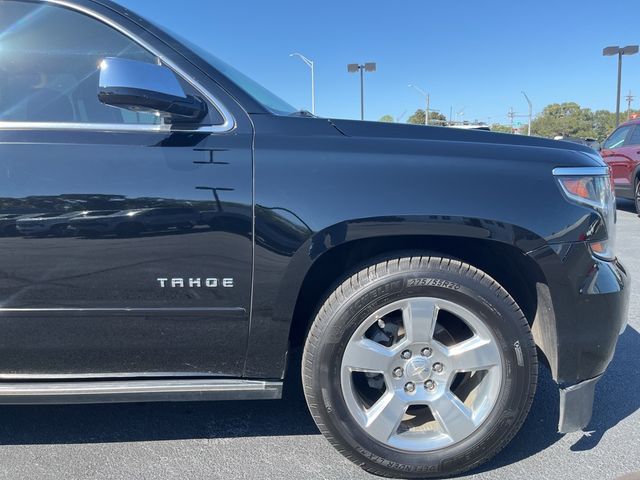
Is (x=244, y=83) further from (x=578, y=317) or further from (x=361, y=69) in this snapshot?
(x=361, y=69)

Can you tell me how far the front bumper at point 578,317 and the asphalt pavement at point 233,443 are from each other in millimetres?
320

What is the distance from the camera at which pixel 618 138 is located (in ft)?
31.8

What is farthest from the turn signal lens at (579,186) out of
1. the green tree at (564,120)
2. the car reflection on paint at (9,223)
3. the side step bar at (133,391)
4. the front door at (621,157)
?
the green tree at (564,120)

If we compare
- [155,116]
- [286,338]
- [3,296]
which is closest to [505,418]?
[286,338]

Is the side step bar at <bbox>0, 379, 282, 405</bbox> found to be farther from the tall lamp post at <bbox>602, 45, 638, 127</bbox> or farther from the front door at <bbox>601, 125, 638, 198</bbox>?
the tall lamp post at <bbox>602, 45, 638, 127</bbox>

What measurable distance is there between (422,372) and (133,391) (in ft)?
3.81

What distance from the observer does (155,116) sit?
2014mm

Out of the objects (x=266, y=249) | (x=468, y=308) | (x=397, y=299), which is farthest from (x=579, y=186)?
(x=266, y=249)

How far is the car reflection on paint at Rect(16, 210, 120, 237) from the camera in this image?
72.8 inches

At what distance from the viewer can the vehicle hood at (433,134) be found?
6.79ft

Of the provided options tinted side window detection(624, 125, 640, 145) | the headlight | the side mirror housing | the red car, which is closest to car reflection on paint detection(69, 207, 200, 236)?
the side mirror housing

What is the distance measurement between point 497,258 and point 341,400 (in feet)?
2.96

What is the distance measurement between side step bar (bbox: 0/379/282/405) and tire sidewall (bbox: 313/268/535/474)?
0.25 meters

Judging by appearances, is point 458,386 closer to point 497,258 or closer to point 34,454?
point 497,258
